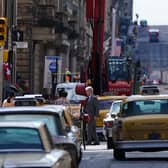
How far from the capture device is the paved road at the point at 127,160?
18.5 metres

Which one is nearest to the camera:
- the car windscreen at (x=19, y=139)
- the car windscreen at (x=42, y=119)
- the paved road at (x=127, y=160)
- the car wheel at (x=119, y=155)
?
the car windscreen at (x=19, y=139)

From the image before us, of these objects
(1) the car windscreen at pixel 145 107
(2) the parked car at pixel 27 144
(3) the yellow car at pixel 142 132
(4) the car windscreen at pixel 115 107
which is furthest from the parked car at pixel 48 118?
(4) the car windscreen at pixel 115 107

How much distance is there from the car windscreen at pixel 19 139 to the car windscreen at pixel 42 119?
2575mm

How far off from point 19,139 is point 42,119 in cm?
303

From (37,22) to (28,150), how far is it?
153ft

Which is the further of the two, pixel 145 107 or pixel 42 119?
pixel 145 107

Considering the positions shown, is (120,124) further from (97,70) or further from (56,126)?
(97,70)

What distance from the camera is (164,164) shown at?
60.4ft

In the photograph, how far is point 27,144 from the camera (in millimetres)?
11844

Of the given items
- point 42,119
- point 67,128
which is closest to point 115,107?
point 67,128

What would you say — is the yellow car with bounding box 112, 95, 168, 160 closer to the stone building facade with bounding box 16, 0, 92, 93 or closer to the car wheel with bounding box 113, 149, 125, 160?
the car wheel with bounding box 113, 149, 125, 160

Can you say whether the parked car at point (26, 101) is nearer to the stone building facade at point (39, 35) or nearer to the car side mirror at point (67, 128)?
the car side mirror at point (67, 128)

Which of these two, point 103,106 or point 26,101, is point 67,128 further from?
point 103,106

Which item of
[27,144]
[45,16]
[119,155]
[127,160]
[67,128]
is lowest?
[127,160]
